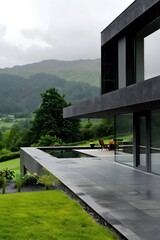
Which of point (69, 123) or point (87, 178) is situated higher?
point (69, 123)

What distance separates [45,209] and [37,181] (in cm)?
417

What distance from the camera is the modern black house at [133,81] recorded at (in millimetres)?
12422

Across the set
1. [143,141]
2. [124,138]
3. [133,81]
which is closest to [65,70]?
[124,138]

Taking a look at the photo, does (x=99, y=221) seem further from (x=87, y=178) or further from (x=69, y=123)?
(x=69, y=123)

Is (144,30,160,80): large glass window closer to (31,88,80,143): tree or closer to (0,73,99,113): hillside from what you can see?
(31,88,80,143): tree

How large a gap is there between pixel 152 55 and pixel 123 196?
21.1ft

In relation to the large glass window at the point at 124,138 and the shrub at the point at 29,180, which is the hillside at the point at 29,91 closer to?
the large glass window at the point at 124,138

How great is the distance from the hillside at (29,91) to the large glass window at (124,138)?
92.4 m

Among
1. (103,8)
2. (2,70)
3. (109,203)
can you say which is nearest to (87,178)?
(109,203)

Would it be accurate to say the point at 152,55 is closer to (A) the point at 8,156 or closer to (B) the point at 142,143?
(B) the point at 142,143

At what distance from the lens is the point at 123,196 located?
8.84 metres

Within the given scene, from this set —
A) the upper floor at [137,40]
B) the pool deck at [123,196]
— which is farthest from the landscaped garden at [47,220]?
the upper floor at [137,40]

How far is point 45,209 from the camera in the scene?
781 cm

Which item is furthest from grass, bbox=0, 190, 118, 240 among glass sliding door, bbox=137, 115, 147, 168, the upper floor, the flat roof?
the flat roof
